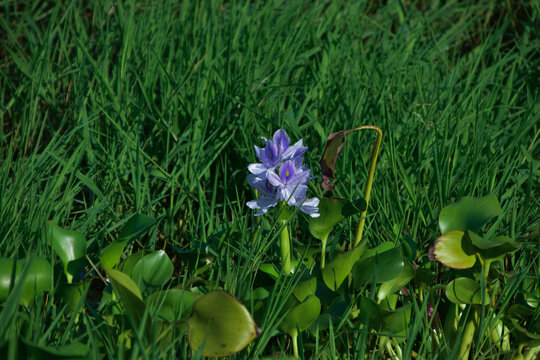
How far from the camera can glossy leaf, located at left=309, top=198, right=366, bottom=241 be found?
1217 mm

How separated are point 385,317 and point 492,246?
255mm

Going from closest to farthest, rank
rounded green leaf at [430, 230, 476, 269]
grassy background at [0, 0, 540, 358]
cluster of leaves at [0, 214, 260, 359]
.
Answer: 1. cluster of leaves at [0, 214, 260, 359]
2. rounded green leaf at [430, 230, 476, 269]
3. grassy background at [0, 0, 540, 358]

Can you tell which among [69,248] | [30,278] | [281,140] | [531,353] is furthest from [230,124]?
[531,353]

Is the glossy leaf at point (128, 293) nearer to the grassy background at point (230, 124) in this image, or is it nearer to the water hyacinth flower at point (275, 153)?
the grassy background at point (230, 124)

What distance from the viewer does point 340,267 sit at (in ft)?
3.96

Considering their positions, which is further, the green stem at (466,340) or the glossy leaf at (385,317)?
the green stem at (466,340)

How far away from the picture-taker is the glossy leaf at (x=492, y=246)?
114cm

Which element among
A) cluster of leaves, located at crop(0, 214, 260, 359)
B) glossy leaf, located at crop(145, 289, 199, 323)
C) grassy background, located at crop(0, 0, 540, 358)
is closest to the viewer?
cluster of leaves, located at crop(0, 214, 260, 359)

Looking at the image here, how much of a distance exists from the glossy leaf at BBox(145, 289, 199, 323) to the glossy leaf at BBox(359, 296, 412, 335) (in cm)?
34

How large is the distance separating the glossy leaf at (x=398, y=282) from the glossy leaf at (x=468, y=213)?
4.8 inches

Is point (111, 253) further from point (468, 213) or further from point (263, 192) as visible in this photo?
point (468, 213)

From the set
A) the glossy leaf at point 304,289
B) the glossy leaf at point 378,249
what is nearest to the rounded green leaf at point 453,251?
the glossy leaf at point 378,249

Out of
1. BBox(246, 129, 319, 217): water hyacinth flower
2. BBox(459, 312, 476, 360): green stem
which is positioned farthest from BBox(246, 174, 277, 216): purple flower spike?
BBox(459, 312, 476, 360): green stem

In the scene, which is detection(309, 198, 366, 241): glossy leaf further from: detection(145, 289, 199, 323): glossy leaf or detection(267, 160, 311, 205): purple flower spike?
detection(145, 289, 199, 323): glossy leaf
